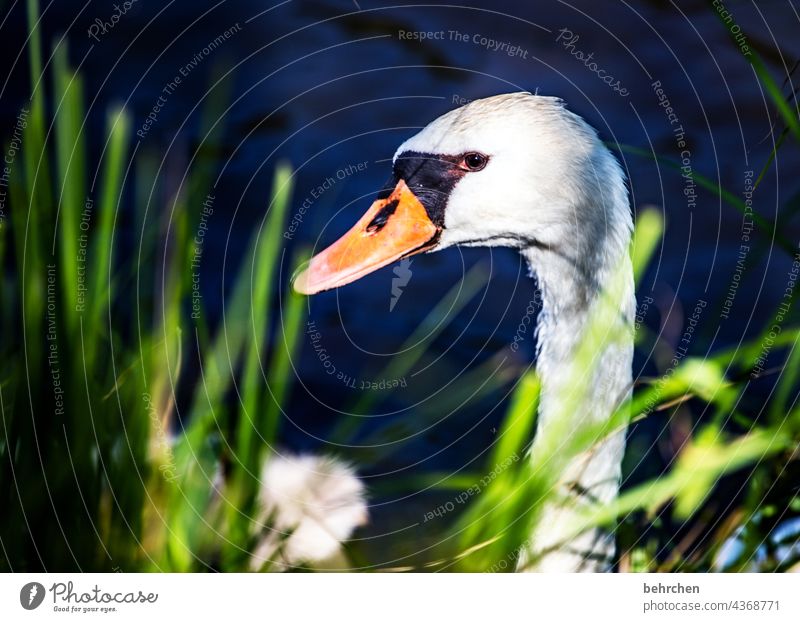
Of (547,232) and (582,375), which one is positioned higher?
(547,232)

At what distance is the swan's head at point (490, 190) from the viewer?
4.78 ft

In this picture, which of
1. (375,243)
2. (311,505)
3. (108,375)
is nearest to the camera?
(108,375)

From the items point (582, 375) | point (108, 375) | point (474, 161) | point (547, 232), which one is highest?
point (474, 161)

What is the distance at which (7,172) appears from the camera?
1548 millimetres

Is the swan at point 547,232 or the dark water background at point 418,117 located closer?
the swan at point 547,232

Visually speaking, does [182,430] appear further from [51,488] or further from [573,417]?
[573,417]

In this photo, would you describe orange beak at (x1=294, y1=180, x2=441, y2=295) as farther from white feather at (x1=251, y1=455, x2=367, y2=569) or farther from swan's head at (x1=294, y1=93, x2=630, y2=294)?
white feather at (x1=251, y1=455, x2=367, y2=569)

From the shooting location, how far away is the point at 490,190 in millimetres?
1507

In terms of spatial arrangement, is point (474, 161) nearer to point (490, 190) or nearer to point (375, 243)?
point (490, 190)

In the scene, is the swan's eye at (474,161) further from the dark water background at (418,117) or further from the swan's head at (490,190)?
the dark water background at (418,117)

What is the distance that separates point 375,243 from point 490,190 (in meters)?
0.20

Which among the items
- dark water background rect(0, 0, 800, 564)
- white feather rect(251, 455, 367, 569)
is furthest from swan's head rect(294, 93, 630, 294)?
white feather rect(251, 455, 367, 569)

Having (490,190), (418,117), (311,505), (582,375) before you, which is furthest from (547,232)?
(311,505)

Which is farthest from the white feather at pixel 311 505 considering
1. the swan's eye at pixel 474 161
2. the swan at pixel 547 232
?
the swan's eye at pixel 474 161
